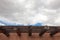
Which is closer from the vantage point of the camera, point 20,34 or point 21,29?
point 21,29

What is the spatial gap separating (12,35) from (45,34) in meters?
1.94

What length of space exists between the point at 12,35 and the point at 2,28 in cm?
119

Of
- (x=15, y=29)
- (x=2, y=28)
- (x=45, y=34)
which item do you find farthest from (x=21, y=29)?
(x=45, y=34)

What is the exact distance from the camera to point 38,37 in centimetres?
911

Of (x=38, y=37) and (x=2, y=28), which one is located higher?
(x=2, y=28)

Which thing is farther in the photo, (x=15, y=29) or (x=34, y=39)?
Answer: (x=34, y=39)

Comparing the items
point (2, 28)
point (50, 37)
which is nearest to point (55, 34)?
point (50, 37)

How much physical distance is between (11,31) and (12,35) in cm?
71

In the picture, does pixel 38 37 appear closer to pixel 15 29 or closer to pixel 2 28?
pixel 15 29

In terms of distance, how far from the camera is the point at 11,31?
28.2 ft

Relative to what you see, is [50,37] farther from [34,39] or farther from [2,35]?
[2,35]

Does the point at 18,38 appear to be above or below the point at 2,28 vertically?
below

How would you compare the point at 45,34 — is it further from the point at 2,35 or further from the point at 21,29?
the point at 2,35

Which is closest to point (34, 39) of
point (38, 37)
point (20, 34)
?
point (38, 37)
